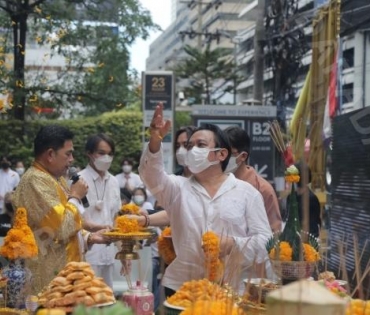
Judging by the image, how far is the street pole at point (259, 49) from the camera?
13273 mm

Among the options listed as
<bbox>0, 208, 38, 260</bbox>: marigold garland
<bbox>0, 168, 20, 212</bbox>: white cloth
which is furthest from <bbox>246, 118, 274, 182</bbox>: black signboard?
<bbox>0, 208, 38, 260</bbox>: marigold garland

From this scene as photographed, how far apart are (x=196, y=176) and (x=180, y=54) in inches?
2613

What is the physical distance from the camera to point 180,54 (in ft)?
228

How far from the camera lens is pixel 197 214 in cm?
363

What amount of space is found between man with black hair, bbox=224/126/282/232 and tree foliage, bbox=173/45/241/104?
110 ft

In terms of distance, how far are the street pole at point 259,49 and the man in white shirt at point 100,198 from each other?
7710 mm

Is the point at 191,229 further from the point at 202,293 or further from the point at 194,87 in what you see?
the point at 194,87

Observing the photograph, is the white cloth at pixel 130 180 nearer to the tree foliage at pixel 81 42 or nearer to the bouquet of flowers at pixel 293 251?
the tree foliage at pixel 81 42

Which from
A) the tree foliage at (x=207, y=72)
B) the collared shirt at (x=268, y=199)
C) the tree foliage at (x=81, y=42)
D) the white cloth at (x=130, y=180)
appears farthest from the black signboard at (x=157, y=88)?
the tree foliage at (x=207, y=72)

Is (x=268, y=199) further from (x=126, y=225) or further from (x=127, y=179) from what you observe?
(x=127, y=179)

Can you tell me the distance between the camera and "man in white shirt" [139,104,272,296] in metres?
3.56

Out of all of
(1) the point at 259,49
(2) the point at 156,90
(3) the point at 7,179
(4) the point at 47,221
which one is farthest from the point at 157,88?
(4) the point at 47,221

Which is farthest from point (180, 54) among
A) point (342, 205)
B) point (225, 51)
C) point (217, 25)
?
point (342, 205)

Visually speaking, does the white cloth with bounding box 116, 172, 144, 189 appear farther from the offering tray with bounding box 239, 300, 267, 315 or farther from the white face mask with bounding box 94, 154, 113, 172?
the offering tray with bounding box 239, 300, 267, 315
